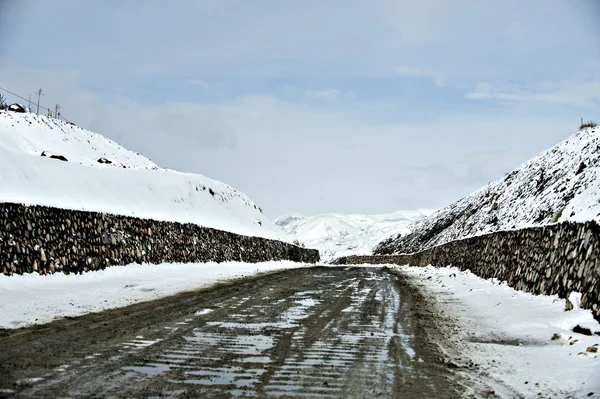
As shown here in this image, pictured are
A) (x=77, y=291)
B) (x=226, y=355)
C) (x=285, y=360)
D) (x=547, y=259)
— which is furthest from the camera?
(x=77, y=291)

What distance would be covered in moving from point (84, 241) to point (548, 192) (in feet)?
60.4

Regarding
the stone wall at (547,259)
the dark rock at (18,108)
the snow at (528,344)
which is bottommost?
the snow at (528,344)

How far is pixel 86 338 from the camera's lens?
7.82m

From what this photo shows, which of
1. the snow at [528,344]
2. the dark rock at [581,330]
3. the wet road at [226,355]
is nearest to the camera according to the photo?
the wet road at [226,355]

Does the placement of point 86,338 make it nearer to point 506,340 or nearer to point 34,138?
point 506,340

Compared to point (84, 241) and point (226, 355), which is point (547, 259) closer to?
point (226, 355)

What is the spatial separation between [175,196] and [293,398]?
29802 mm

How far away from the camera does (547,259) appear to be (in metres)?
12.9

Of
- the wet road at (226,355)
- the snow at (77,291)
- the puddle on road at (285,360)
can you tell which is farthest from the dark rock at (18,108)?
the puddle on road at (285,360)

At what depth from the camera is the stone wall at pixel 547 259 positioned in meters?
9.96

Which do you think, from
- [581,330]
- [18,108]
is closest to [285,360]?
[581,330]

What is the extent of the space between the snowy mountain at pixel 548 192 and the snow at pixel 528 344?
2.39 m

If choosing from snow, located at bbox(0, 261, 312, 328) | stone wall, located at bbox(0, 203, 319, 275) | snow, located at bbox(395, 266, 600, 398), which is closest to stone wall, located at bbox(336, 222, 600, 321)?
snow, located at bbox(395, 266, 600, 398)

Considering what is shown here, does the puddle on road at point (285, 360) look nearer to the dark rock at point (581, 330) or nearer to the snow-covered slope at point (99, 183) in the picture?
the dark rock at point (581, 330)
